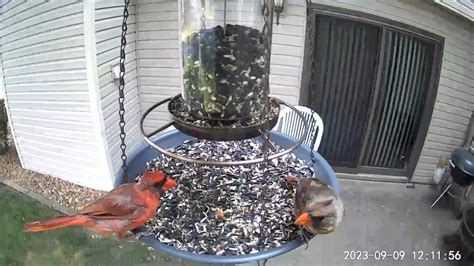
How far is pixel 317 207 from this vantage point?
52 centimetres

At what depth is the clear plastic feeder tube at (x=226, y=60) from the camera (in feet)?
1.80

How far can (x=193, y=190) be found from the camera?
2.10 ft

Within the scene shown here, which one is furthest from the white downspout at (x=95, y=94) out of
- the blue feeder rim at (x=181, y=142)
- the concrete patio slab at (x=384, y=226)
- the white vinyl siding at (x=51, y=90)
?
the concrete patio slab at (x=384, y=226)

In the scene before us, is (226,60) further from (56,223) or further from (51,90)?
(51,90)

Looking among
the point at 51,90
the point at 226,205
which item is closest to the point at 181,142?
the point at 226,205

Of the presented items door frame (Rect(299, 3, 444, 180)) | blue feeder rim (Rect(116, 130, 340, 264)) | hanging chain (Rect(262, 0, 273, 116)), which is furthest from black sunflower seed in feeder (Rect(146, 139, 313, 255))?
door frame (Rect(299, 3, 444, 180))

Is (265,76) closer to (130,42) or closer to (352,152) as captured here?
(130,42)

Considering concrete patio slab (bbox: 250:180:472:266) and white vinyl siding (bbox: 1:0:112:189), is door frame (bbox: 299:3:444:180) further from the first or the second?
white vinyl siding (bbox: 1:0:112:189)

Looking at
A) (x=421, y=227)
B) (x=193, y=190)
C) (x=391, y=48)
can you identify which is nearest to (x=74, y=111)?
(x=193, y=190)

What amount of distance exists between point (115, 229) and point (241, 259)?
0.54ft

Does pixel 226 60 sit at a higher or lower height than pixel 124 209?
higher

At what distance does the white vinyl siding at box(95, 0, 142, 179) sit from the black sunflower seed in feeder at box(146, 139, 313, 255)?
274 mm

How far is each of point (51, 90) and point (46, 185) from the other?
0.27m

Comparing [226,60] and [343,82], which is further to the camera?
[343,82]
